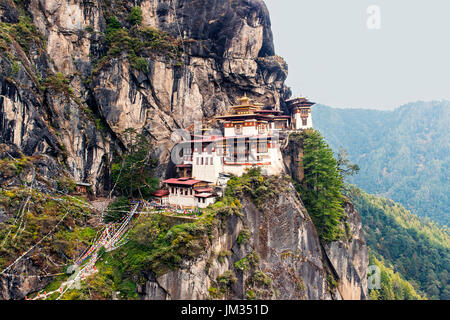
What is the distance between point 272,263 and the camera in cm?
2506

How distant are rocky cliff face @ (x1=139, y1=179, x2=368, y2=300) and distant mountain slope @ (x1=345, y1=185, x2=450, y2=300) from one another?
14.9 m

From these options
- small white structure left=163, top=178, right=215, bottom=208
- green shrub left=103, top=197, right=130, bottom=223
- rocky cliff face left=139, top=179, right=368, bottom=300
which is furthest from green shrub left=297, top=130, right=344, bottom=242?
green shrub left=103, top=197, right=130, bottom=223

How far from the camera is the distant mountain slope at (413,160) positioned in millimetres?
120250

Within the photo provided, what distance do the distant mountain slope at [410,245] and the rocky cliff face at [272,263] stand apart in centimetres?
1485

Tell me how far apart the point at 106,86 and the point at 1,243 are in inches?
725

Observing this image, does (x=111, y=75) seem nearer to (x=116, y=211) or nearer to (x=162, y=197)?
(x=162, y=197)

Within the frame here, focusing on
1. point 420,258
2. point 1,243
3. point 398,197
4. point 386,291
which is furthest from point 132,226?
point 398,197

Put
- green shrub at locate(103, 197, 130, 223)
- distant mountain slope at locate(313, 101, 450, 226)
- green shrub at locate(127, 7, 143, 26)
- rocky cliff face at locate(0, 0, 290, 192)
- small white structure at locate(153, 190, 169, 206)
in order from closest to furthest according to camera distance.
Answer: green shrub at locate(103, 197, 130, 223)
rocky cliff face at locate(0, 0, 290, 192)
small white structure at locate(153, 190, 169, 206)
green shrub at locate(127, 7, 143, 26)
distant mountain slope at locate(313, 101, 450, 226)

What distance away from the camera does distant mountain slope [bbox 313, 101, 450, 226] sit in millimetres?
120250

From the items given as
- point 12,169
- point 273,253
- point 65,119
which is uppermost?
point 65,119

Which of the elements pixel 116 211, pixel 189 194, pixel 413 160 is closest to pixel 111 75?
pixel 116 211

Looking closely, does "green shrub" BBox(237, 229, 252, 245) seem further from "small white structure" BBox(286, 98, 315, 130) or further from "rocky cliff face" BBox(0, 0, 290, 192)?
"small white structure" BBox(286, 98, 315, 130)
